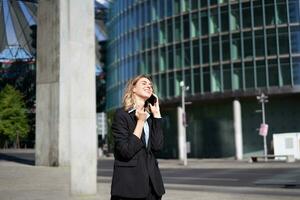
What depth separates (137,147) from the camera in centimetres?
377

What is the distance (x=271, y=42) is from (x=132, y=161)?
154ft

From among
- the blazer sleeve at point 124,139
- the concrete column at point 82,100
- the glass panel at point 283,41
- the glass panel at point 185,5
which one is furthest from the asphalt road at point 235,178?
the glass panel at point 185,5

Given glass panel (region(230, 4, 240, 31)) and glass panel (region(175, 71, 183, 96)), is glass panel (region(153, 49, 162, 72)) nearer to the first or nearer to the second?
glass panel (region(175, 71, 183, 96))

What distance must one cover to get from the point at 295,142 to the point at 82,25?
34.4m

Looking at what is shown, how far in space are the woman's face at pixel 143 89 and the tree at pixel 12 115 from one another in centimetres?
7544

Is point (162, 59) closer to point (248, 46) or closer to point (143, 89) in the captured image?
point (248, 46)

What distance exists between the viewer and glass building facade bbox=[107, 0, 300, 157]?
159ft

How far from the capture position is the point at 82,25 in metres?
13.2

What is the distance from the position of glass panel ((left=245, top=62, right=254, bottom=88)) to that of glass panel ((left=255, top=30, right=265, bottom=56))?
133cm

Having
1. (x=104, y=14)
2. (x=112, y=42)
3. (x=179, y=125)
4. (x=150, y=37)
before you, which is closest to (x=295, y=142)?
A: (x=179, y=125)

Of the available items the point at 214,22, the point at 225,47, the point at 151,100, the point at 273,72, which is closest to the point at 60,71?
the point at 151,100

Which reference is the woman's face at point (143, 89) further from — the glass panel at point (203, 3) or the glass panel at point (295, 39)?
the glass panel at point (203, 3)

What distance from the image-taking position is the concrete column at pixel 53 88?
1925cm

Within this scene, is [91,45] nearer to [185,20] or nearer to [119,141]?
[119,141]
